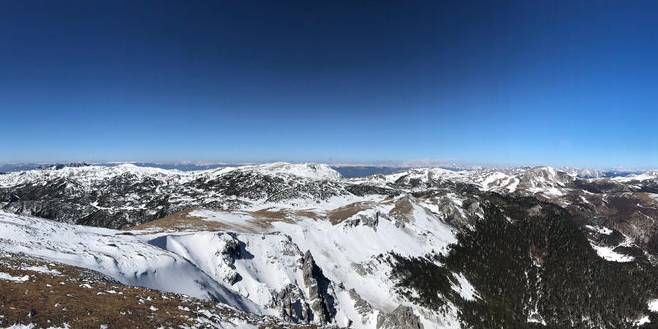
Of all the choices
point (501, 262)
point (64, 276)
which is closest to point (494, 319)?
point (501, 262)

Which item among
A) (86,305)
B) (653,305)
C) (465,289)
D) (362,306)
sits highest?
(86,305)

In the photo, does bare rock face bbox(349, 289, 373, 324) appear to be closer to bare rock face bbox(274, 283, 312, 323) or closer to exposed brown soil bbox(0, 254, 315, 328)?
bare rock face bbox(274, 283, 312, 323)

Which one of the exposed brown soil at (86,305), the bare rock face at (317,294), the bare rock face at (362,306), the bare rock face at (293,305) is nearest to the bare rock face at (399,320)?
the bare rock face at (362,306)

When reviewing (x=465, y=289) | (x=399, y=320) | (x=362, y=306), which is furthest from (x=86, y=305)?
(x=465, y=289)

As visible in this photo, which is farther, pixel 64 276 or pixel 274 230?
pixel 274 230

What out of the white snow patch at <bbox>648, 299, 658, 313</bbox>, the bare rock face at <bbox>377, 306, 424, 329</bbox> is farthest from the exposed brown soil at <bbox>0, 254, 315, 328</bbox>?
the white snow patch at <bbox>648, 299, 658, 313</bbox>

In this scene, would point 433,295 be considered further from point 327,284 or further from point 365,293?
point 327,284

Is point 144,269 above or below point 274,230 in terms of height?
above

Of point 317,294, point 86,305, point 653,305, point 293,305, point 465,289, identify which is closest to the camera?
point 86,305

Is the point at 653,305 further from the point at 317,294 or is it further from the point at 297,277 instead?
the point at 297,277
